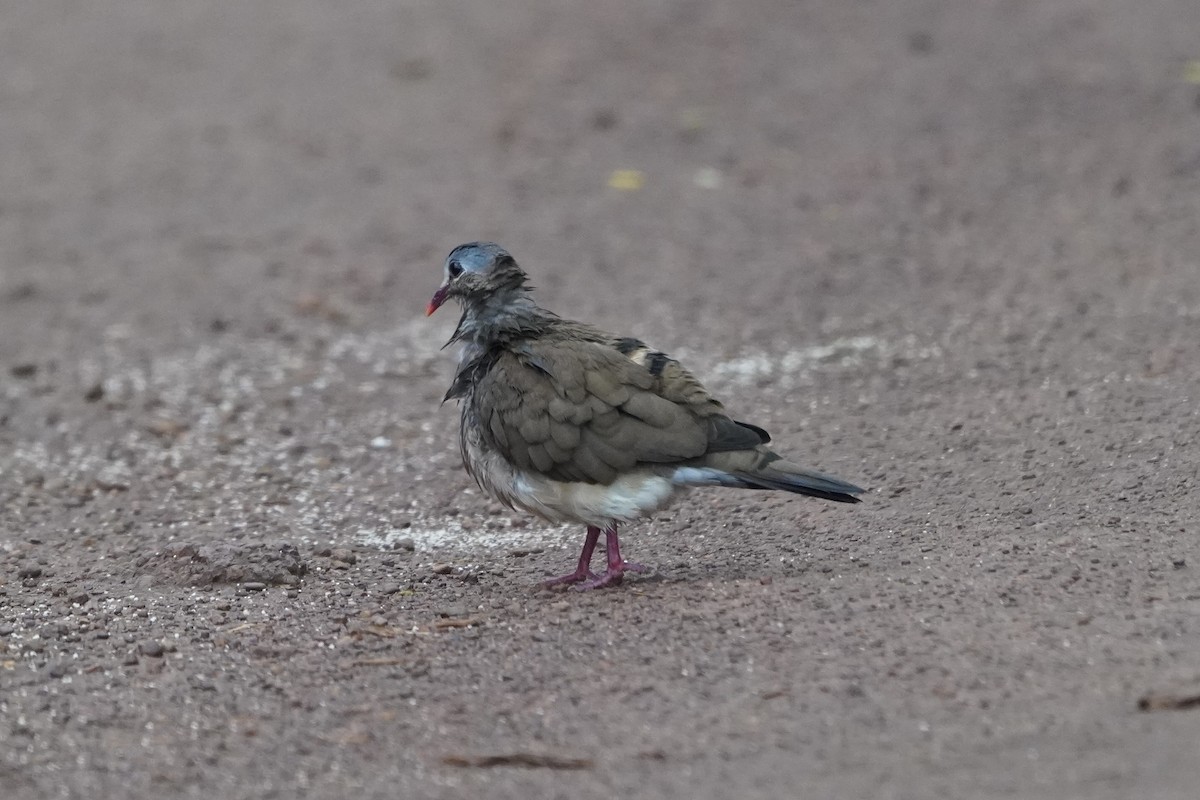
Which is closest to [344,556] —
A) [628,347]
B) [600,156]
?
[628,347]

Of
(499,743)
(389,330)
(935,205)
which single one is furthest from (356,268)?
(499,743)

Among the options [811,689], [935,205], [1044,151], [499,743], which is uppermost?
[1044,151]

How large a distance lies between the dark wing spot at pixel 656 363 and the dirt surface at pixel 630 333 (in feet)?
2.40

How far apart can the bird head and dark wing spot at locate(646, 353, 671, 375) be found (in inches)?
24.1

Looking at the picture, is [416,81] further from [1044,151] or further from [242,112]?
[1044,151]

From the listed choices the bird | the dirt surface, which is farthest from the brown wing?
the dirt surface

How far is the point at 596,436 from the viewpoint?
5410mm

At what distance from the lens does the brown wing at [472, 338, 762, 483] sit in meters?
5.36

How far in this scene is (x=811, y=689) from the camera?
4.38m

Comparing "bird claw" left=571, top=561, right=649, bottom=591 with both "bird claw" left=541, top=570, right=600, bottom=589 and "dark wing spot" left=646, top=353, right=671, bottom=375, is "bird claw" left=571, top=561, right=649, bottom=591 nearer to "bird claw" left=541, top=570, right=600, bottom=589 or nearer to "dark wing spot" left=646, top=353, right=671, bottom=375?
"bird claw" left=541, top=570, right=600, bottom=589

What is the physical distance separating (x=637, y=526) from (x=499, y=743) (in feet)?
7.55

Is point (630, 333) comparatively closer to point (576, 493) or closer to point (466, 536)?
point (466, 536)

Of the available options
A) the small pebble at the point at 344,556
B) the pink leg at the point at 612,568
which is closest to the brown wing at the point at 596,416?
the pink leg at the point at 612,568

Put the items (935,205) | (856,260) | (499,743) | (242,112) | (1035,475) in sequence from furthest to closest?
(242,112) < (935,205) < (856,260) < (1035,475) < (499,743)
